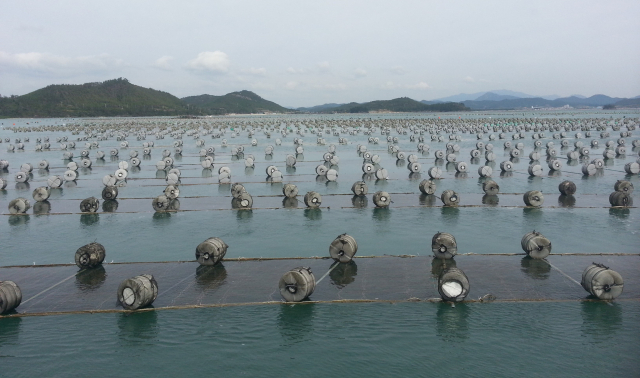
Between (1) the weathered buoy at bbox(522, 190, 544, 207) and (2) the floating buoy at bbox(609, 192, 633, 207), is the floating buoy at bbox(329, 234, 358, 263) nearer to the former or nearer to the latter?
(1) the weathered buoy at bbox(522, 190, 544, 207)

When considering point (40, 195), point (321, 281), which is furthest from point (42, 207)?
point (321, 281)

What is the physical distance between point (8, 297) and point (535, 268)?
3937cm

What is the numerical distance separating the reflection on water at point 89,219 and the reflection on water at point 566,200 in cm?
6255

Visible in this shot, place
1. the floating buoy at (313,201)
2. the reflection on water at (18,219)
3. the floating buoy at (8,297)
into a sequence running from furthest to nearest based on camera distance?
the floating buoy at (313,201) < the reflection on water at (18,219) < the floating buoy at (8,297)

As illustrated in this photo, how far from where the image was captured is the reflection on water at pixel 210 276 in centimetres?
3497

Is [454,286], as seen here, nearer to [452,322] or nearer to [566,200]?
[452,322]

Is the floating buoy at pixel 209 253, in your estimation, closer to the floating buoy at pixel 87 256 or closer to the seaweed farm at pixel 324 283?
the seaweed farm at pixel 324 283

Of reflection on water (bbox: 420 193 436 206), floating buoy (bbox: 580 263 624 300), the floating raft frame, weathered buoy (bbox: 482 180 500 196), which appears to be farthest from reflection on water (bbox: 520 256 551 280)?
weathered buoy (bbox: 482 180 500 196)

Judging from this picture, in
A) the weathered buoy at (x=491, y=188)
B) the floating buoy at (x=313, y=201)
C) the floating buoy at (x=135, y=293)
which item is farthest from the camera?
the weathered buoy at (x=491, y=188)

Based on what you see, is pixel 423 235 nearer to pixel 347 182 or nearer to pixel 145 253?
pixel 145 253

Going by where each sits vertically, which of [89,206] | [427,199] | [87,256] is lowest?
[87,256]

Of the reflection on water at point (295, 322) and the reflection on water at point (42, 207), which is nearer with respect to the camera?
the reflection on water at point (295, 322)

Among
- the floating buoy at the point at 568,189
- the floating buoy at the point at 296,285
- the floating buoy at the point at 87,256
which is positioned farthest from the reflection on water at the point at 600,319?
Result: the floating buoy at the point at 568,189

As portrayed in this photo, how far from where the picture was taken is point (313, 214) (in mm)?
58875
